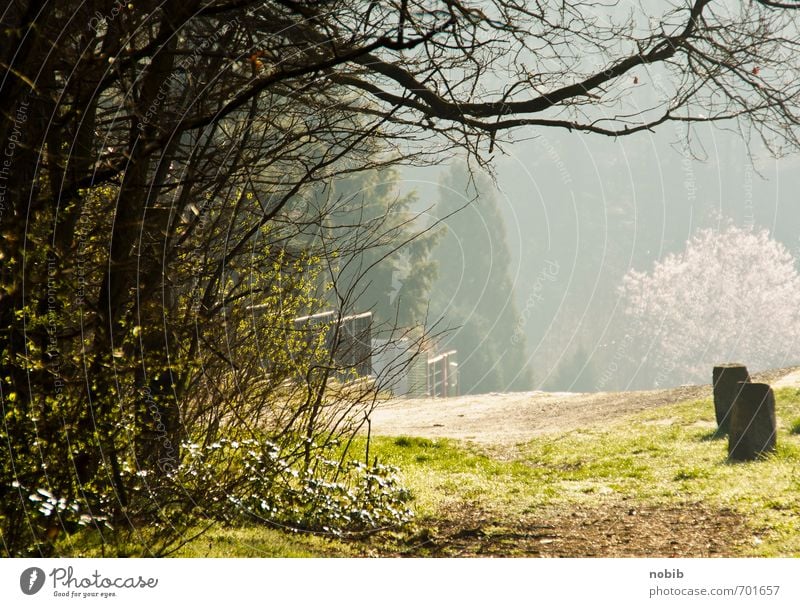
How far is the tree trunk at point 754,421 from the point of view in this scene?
10.8 metres

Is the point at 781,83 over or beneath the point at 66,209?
over

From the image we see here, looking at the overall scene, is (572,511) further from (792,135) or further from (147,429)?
(792,135)

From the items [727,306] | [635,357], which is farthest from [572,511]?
[635,357]

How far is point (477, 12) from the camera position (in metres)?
7.04

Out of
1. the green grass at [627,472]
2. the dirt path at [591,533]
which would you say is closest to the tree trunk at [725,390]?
the green grass at [627,472]

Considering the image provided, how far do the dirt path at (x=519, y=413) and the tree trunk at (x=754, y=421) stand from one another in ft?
14.5

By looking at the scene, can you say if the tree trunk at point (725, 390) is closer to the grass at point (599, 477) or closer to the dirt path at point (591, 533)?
the grass at point (599, 477)

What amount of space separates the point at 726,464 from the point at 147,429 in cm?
792

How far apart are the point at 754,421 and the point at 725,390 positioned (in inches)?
91.2

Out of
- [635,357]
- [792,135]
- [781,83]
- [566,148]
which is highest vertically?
[566,148]

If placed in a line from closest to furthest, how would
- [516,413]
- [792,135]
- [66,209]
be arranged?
[66,209], [792,135], [516,413]

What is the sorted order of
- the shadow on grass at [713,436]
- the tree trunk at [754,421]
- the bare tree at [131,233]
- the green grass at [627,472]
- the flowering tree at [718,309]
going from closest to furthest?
the bare tree at [131,233] → the green grass at [627,472] → the tree trunk at [754,421] → the shadow on grass at [713,436] → the flowering tree at [718,309]

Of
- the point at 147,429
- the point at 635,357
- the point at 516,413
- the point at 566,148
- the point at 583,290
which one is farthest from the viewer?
the point at 566,148

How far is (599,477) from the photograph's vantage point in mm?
10789
